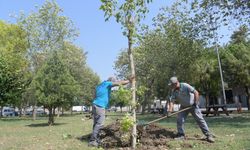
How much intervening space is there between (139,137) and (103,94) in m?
1.57

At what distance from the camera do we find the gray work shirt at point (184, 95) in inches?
396

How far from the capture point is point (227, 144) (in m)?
9.16

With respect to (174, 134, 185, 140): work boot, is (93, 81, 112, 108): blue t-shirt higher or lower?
higher

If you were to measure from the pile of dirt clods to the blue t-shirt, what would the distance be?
2.80 feet

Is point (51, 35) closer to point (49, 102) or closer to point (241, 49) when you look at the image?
point (49, 102)

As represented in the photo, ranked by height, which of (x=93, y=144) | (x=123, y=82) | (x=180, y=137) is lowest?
(x=93, y=144)

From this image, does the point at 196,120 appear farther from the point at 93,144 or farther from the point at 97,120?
the point at 93,144

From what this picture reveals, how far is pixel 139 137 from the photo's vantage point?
1023 centimetres

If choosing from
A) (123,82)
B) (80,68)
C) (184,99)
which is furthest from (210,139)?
(80,68)

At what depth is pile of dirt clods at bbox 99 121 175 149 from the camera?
9.62 m

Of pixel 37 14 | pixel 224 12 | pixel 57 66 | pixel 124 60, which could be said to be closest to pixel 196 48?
pixel 224 12

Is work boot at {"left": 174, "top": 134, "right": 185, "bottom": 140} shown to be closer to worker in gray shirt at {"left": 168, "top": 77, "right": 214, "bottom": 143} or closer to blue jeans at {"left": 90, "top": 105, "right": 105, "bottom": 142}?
worker in gray shirt at {"left": 168, "top": 77, "right": 214, "bottom": 143}

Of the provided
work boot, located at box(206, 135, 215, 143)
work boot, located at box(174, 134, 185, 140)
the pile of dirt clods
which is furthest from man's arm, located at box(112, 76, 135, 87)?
work boot, located at box(206, 135, 215, 143)

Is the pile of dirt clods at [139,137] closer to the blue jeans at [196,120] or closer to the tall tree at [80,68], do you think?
the blue jeans at [196,120]
